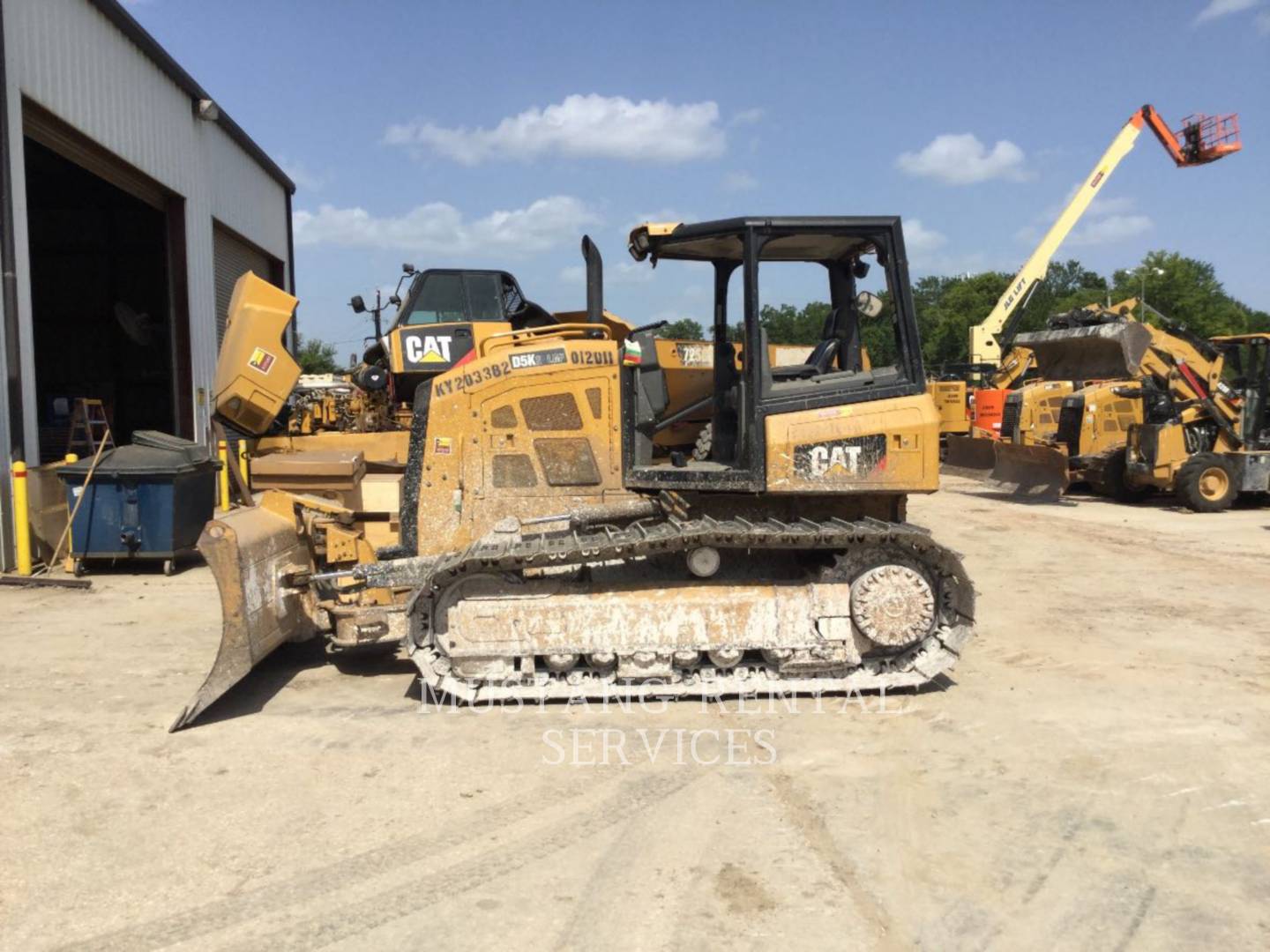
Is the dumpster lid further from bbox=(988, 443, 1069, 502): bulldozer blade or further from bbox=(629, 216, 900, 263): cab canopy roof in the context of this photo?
bbox=(988, 443, 1069, 502): bulldozer blade

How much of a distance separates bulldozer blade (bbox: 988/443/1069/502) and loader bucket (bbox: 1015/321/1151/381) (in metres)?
2.08

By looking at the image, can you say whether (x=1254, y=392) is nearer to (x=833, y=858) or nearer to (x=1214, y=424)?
(x=1214, y=424)

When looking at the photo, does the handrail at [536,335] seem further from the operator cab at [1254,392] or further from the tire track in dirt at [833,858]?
the operator cab at [1254,392]

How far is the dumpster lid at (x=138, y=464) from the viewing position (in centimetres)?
1016

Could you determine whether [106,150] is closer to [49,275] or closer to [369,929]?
[49,275]

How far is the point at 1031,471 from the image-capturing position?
17.3 m

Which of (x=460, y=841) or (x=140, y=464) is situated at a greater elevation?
(x=140, y=464)

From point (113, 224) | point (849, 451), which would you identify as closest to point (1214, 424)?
point (849, 451)

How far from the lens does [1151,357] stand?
1680 centimetres

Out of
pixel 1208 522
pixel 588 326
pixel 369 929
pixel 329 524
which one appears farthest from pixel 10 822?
pixel 1208 522

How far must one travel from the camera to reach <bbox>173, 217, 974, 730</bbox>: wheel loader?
5.53 meters

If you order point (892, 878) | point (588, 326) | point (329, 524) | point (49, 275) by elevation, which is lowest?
point (892, 878)

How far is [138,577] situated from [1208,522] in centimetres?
1414

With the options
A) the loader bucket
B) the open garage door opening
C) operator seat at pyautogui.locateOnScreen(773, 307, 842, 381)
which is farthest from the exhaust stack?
the open garage door opening
